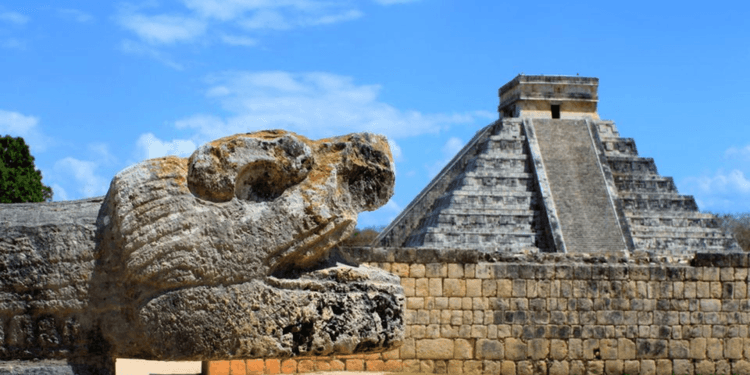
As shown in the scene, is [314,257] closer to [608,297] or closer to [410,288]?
[410,288]

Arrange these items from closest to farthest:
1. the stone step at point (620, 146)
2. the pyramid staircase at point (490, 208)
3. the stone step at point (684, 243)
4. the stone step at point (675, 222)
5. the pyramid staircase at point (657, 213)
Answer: the pyramid staircase at point (490, 208), the stone step at point (684, 243), the pyramid staircase at point (657, 213), the stone step at point (675, 222), the stone step at point (620, 146)

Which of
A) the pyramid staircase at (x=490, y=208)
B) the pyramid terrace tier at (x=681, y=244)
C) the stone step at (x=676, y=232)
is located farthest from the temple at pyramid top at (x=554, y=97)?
the pyramid terrace tier at (x=681, y=244)

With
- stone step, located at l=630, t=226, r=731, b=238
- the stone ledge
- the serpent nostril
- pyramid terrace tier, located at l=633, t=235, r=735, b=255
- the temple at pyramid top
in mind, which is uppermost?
the temple at pyramid top

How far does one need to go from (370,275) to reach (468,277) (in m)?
9.85

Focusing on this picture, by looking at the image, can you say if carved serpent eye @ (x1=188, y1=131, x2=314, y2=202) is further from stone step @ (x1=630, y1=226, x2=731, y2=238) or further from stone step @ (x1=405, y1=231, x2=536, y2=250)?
stone step @ (x1=630, y1=226, x2=731, y2=238)

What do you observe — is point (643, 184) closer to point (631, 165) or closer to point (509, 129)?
point (631, 165)

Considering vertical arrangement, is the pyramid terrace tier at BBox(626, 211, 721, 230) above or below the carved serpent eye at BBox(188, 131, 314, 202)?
above

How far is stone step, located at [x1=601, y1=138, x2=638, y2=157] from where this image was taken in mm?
30859

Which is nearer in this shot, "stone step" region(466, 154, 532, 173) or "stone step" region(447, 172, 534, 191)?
"stone step" region(447, 172, 534, 191)

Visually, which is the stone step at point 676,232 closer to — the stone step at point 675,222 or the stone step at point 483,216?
the stone step at point 675,222

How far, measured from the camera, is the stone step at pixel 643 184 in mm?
28828

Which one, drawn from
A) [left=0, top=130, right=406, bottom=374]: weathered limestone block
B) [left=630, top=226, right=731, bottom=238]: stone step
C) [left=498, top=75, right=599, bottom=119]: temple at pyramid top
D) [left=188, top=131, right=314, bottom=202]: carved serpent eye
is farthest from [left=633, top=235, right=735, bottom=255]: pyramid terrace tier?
[left=188, top=131, right=314, bottom=202]: carved serpent eye

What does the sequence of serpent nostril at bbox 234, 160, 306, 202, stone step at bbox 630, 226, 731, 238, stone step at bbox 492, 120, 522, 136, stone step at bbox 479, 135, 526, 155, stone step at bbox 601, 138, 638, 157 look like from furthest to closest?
1. stone step at bbox 601, 138, 638, 157
2. stone step at bbox 492, 120, 522, 136
3. stone step at bbox 479, 135, 526, 155
4. stone step at bbox 630, 226, 731, 238
5. serpent nostril at bbox 234, 160, 306, 202

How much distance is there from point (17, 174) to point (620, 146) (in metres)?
20.8
